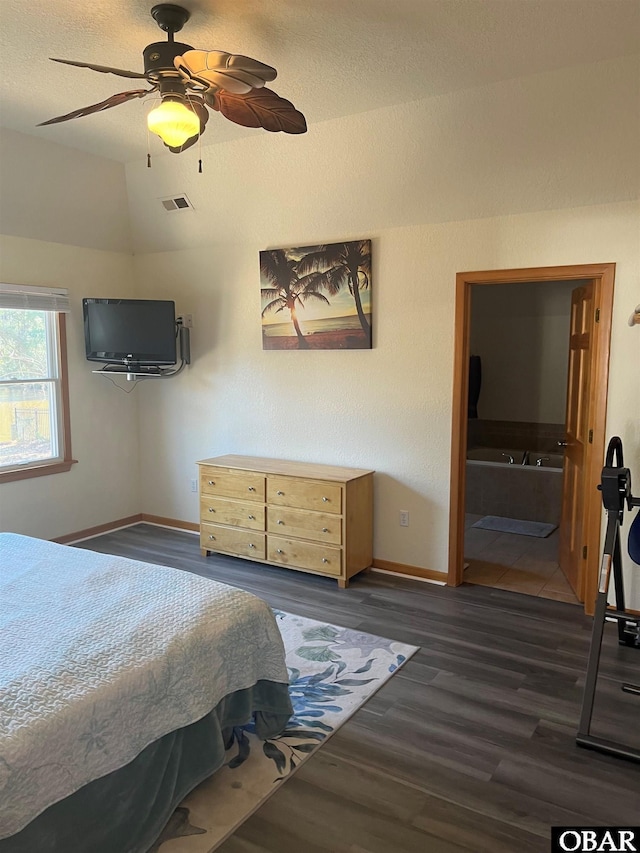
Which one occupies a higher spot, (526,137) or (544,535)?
(526,137)

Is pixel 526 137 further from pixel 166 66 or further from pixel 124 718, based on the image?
pixel 124 718

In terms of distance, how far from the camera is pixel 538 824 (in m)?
2.11

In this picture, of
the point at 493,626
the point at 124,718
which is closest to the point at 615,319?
the point at 493,626

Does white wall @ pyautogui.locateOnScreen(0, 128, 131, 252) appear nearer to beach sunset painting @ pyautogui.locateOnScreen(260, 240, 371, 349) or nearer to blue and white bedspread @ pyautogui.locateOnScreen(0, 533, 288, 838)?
beach sunset painting @ pyautogui.locateOnScreen(260, 240, 371, 349)

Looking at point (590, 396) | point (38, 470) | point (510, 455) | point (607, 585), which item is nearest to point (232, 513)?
point (38, 470)

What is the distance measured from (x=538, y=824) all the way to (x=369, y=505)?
2.50 metres

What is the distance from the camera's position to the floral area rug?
212 cm

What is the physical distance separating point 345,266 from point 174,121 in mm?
2102

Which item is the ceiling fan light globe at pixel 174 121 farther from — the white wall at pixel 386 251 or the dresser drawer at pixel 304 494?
the dresser drawer at pixel 304 494

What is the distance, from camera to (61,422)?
507 cm

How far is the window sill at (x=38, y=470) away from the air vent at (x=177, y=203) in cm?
217

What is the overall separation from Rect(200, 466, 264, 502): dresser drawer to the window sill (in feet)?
3.94

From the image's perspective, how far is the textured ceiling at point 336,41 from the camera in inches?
100

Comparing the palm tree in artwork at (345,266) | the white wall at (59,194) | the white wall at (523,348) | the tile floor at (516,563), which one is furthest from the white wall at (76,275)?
the white wall at (523,348)
